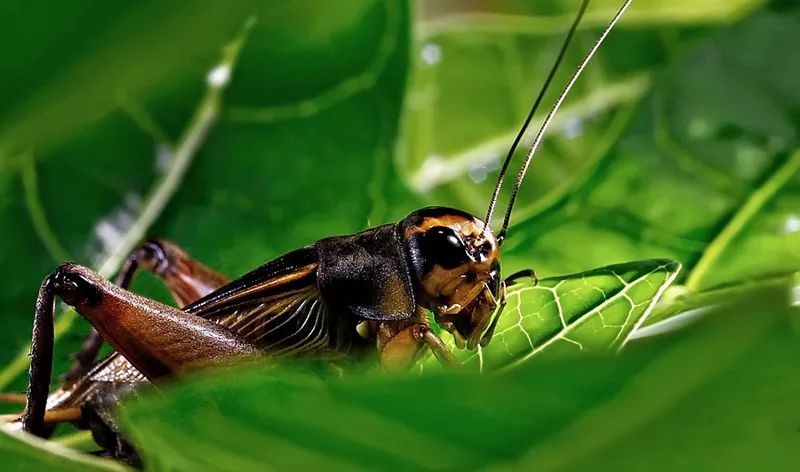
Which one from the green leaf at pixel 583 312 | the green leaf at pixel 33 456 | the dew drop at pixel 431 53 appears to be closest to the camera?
the green leaf at pixel 33 456

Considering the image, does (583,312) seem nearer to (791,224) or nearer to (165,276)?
(791,224)

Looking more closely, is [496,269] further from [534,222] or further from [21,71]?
[21,71]

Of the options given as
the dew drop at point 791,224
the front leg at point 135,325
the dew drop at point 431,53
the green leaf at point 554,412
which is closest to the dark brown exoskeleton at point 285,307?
the front leg at point 135,325

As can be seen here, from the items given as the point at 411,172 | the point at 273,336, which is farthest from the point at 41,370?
the point at 411,172

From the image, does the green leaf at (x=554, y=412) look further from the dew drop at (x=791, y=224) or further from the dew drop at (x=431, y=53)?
the dew drop at (x=431, y=53)

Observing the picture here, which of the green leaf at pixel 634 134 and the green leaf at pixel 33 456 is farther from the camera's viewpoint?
the green leaf at pixel 634 134

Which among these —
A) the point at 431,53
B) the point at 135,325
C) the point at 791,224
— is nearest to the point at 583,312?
the point at 791,224
